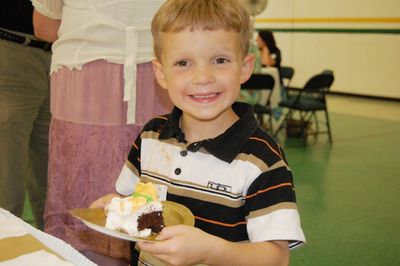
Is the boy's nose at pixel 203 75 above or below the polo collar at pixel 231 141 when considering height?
above

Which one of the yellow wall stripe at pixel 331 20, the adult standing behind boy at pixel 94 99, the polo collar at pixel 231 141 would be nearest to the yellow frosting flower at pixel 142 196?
the polo collar at pixel 231 141

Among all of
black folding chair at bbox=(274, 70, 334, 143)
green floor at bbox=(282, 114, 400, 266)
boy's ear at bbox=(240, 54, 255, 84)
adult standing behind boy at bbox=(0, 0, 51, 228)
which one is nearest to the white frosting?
boy's ear at bbox=(240, 54, 255, 84)

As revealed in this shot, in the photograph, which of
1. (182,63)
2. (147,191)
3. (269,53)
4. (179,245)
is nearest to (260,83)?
(269,53)

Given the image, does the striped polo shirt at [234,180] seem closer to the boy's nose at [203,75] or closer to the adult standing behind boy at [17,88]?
the boy's nose at [203,75]

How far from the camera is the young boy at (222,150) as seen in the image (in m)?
1.10

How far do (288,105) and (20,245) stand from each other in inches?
216

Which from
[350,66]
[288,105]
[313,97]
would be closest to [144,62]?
[288,105]

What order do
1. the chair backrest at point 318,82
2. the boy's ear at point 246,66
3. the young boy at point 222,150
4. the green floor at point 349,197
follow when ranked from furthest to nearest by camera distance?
the chair backrest at point 318,82, the green floor at point 349,197, the boy's ear at point 246,66, the young boy at point 222,150

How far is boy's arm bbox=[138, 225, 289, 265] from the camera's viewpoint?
91 centimetres

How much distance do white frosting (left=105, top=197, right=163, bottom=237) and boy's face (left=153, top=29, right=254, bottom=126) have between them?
12.0 inches

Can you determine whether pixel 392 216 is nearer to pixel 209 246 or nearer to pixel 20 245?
pixel 209 246

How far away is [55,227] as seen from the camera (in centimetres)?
171

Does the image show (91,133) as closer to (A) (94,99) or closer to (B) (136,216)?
(A) (94,99)

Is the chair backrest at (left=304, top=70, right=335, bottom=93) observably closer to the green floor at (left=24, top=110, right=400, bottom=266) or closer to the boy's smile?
the green floor at (left=24, top=110, right=400, bottom=266)
